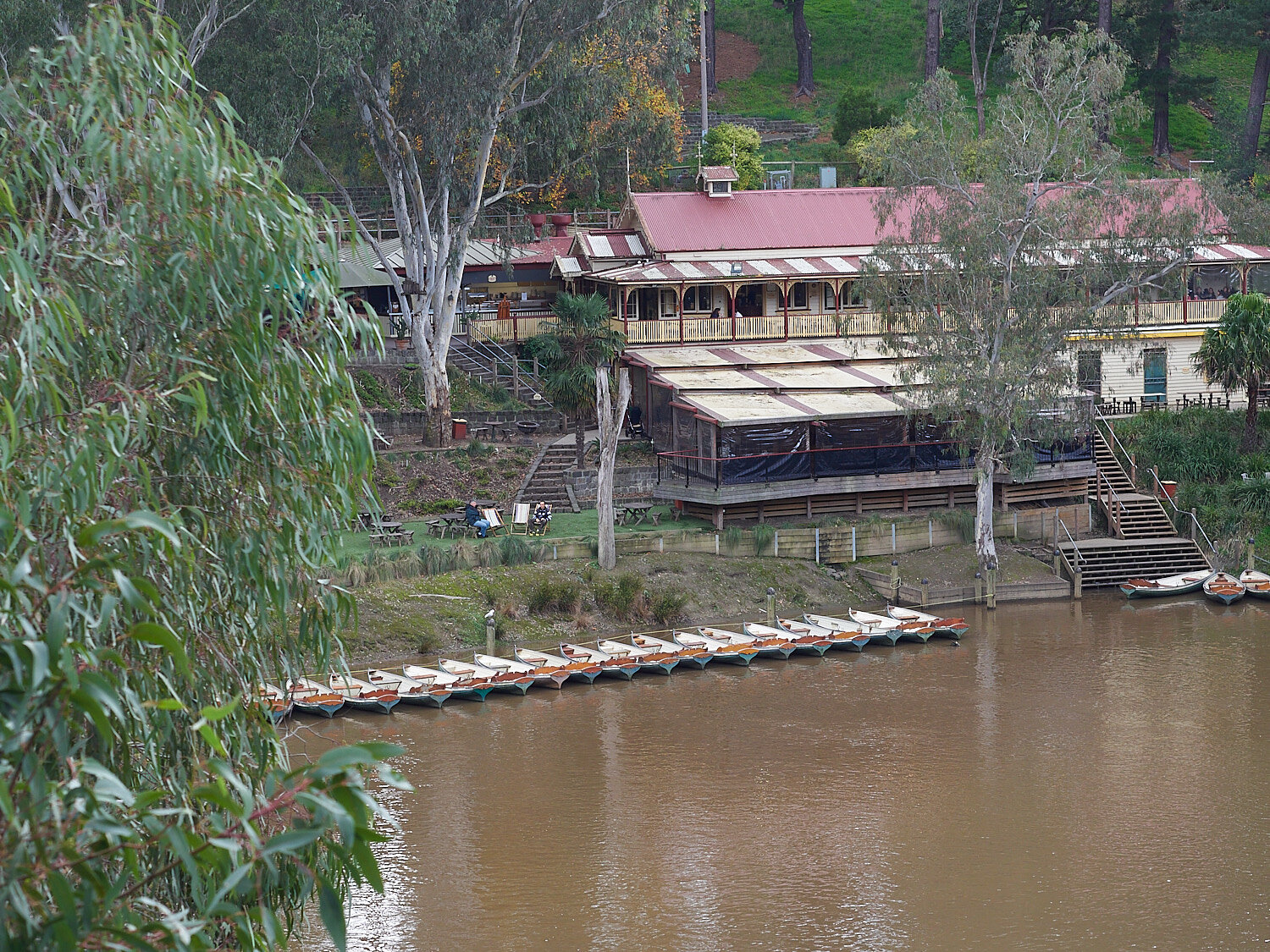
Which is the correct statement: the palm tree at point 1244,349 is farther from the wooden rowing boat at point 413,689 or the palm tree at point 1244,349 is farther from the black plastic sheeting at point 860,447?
the wooden rowing boat at point 413,689

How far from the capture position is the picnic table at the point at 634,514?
35.0 meters

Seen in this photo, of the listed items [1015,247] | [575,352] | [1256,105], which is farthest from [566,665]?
[1256,105]

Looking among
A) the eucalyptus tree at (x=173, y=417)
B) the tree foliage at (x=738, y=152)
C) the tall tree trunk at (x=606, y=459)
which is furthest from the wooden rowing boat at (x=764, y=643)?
the tree foliage at (x=738, y=152)

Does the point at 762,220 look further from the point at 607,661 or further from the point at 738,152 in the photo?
the point at 607,661

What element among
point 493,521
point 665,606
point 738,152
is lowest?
point 665,606

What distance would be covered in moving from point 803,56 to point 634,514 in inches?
1788

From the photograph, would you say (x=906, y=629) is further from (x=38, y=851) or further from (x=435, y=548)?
(x=38, y=851)

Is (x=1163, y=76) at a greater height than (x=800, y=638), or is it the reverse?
(x=1163, y=76)

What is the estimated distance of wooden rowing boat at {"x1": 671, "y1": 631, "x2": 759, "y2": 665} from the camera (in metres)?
29.6

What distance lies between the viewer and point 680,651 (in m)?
29.3

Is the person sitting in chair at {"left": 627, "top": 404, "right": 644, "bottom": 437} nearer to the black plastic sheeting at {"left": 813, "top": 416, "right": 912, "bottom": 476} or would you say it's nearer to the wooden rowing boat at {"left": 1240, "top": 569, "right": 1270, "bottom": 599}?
the black plastic sheeting at {"left": 813, "top": 416, "right": 912, "bottom": 476}

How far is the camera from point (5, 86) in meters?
11.3

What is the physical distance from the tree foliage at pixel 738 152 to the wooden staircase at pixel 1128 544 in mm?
24180

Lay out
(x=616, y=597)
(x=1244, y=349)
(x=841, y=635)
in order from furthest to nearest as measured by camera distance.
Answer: (x=1244, y=349), (x=616, y=597), (x=841, y=635)
